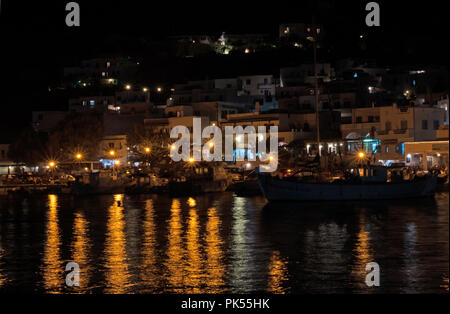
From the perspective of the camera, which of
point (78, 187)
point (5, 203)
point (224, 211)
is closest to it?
point (224, 211)

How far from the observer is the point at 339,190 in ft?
152

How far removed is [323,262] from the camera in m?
23.8

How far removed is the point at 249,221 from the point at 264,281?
53.4ft

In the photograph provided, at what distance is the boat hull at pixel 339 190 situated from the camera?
46469 mm

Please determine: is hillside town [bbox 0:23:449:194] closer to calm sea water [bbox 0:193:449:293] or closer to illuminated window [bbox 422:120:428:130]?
→ illuminated window [bbox 422:120:428:130]

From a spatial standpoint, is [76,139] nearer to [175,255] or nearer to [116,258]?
[116,258]

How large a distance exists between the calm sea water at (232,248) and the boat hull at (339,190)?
1.02 m

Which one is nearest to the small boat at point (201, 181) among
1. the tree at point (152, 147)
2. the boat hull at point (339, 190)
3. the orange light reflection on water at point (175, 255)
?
the tree at point (152, 147)

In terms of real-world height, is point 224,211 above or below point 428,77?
below

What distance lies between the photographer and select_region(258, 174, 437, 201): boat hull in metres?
46.5

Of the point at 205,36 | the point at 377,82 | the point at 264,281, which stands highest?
the point at 205,36

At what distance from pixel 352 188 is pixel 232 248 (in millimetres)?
20806
